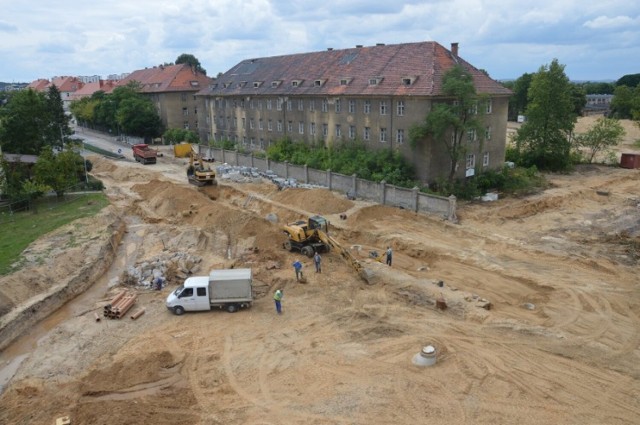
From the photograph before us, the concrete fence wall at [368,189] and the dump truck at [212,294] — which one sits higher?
the concrete fence wall at [368,189]

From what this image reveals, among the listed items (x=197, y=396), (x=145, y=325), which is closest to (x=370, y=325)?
(x=197, y=396)

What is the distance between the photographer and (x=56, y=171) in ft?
123

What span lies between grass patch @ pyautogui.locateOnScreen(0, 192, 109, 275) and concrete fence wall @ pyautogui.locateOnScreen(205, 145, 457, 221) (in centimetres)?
1522

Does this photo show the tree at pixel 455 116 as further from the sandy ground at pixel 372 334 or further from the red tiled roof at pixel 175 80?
the red tiled roof at pixel 175 80

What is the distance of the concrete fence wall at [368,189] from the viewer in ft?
105

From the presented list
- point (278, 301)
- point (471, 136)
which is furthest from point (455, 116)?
point (278, 301)

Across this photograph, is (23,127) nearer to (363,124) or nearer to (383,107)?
(363,124)

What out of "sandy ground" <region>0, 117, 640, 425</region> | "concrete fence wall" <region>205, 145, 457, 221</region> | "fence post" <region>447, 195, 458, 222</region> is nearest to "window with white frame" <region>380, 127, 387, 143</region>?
"concrete fence wall" <region>205, 145, 457, 221</region>

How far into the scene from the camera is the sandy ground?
1496 cm

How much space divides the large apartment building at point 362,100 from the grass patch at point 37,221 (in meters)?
20.4

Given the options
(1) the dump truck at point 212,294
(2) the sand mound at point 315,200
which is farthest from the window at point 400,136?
(1) the dump truck at point 212,294

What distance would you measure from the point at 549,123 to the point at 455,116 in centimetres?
1740

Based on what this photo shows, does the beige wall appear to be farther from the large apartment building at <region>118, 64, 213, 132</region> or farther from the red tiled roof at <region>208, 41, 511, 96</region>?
the large apartment building at <region>118, 64, 213, 132</region>

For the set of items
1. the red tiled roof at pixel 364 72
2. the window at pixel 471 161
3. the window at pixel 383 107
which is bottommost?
the window at pixel 471 161
